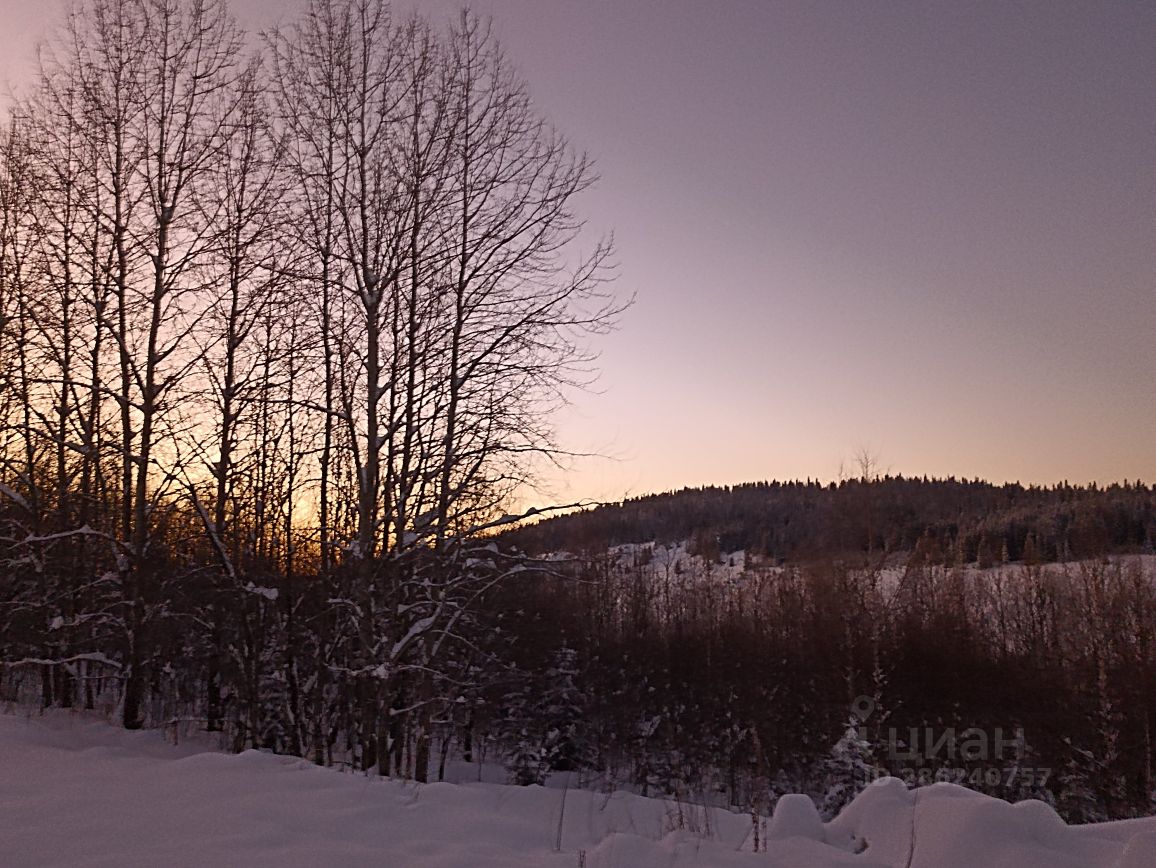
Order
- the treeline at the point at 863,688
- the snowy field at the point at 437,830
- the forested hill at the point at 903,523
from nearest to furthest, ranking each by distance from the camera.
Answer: the snowy field at the point at 437,830 < the treeline at the point at 863,688 < the forested hill at the point at 903,523

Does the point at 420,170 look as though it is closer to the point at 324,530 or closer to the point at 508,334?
the point at 508,334

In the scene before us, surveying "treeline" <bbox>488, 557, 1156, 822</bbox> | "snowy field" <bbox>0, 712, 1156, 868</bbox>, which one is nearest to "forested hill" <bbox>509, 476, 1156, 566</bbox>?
"treeline" <bbox>488, 557, 1156, 822</bbox>

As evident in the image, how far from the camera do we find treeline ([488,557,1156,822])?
82.6 ft

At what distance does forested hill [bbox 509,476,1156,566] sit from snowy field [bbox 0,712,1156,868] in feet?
17.3

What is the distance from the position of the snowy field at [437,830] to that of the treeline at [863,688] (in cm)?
2048

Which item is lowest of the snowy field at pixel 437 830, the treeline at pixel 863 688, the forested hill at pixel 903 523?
the treeline at pixel 863 688

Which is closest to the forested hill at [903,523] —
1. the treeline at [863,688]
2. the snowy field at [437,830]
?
the treeline at [863,688]

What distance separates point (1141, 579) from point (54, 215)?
114ft

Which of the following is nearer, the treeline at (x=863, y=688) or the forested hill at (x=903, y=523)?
the treeline at (x=863, y=688)

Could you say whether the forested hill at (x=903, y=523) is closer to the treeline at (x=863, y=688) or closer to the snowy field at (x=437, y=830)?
the treeline at (x=863, y=688)

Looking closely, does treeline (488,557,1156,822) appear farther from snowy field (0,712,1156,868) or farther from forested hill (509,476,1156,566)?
snowy field (0,712,1156,868)

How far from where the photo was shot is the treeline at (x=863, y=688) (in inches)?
992

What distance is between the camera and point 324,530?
12.0 m

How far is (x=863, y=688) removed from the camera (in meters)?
29.6
